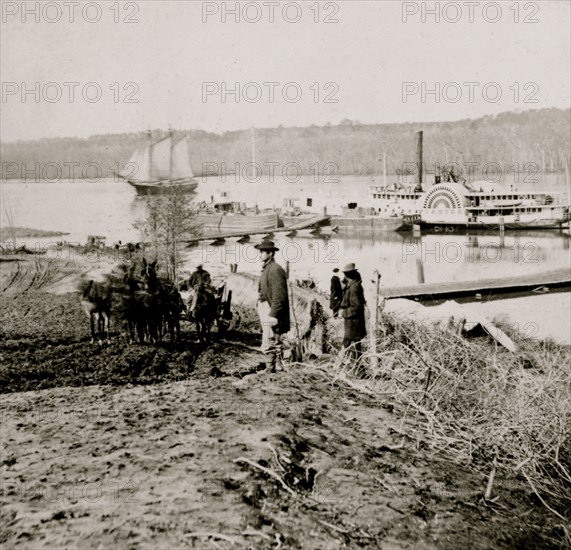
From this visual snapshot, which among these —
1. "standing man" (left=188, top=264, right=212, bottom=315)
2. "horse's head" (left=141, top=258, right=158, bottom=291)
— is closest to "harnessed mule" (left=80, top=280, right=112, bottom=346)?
"horse's head" (left=141, top=258, right=158, bottom=291)

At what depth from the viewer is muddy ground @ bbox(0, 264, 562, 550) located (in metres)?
3.91

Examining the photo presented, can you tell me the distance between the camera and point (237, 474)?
453cm

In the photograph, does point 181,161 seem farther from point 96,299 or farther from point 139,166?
point 96,299

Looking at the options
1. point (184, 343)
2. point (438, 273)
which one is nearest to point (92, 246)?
point (438, 273)

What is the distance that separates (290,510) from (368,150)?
102533 millimetres

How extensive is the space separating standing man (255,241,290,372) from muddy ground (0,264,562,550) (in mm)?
409

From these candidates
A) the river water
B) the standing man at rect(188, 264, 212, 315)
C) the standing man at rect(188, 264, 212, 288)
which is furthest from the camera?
the river water

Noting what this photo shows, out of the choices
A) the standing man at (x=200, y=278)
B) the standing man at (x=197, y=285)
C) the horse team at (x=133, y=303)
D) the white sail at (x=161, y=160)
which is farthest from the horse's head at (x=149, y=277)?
the white sail at (x=161, y=160)

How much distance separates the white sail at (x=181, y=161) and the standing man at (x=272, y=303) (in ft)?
181

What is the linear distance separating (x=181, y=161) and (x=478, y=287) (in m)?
43.8

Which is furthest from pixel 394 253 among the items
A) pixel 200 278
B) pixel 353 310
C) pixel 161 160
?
pixel 353 310

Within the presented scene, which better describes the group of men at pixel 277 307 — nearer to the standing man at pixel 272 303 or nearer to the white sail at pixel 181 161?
the standing man at pixel 272 303

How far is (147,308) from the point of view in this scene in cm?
980

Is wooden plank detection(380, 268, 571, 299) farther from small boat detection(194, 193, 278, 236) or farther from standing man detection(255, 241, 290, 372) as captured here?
small boat detection(194, 193, 278, 236)
